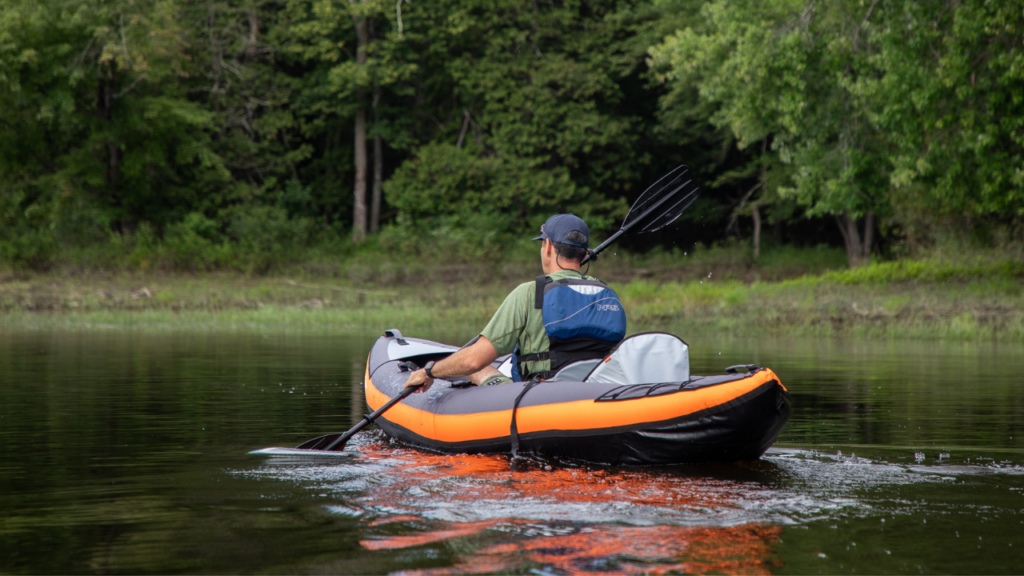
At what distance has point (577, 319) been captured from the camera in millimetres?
5109

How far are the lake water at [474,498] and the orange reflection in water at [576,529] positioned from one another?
0.01 m

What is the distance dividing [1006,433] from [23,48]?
71.4 ft

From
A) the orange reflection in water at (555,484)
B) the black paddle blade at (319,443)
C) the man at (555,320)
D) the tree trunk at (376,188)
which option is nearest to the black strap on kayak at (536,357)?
the man at (555,320)

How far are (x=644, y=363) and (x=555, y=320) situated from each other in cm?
52

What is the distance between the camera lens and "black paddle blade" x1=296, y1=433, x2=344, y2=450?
17.7 ft

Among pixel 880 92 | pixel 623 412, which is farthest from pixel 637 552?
pixel 880 92

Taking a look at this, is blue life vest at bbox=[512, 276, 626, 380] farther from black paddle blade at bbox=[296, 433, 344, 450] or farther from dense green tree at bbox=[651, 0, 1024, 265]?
dense green tree at bbox=[651, 0, 1024, 265]

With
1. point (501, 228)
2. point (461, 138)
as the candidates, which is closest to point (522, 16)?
point (461, 138)

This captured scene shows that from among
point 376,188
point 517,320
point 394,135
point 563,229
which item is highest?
point 394,135

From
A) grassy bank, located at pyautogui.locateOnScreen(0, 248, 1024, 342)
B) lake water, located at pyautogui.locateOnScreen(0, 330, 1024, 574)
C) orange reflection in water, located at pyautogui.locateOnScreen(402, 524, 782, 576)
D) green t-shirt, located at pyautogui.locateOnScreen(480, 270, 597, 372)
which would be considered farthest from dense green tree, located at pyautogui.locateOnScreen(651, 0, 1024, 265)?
orange reflection in water, located at pyautogui.locateOnScreen(402, 524, 782, 576)

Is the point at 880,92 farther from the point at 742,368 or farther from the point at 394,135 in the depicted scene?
the point at 394,135

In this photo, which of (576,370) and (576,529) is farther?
(576,370)

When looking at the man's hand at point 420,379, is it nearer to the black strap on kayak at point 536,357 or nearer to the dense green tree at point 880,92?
the black strap on kayak at point 536,357

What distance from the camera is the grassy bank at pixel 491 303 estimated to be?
14805 millimetres
